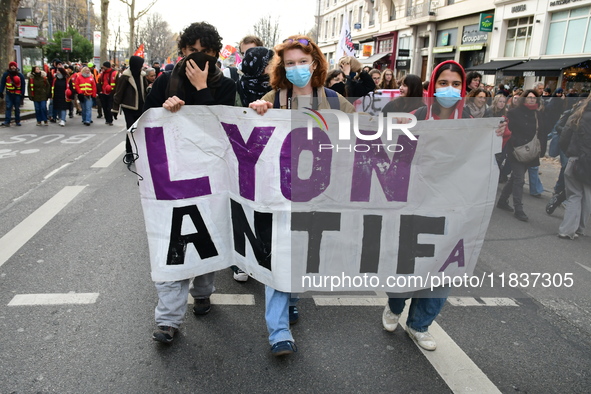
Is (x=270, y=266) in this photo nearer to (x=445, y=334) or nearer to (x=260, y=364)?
(x=260, y=364)

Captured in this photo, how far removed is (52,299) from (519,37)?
24221 millimetres

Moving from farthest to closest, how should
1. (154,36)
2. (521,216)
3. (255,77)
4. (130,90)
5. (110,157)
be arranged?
(154,36) < (110,157) < (130,90) < (521,216) < (255,77)

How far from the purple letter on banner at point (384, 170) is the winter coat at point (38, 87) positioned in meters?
13.4

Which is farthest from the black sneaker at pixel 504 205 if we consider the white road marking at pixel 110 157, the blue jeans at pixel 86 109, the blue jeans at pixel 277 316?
the blue jeans at pixel 86 109

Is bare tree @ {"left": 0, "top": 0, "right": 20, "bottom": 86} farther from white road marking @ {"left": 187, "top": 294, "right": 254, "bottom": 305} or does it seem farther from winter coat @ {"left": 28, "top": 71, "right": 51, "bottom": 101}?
white road marking @ {"left": 187, "top": 294, "right": 254, "bottom": 305}

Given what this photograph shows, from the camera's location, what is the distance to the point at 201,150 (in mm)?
2873

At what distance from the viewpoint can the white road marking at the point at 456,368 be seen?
2.60 m

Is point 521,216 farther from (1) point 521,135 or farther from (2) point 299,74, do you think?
(2) point 299,74

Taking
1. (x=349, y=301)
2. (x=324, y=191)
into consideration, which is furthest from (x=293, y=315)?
(x=324, y=191)

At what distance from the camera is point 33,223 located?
5180mm

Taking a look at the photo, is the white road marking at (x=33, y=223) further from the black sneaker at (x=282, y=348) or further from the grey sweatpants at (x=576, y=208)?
the grey sweatpants at (x=576, y=208)

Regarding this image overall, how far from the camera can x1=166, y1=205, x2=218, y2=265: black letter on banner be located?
2877 mm

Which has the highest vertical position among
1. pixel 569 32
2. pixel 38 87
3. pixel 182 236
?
pixel 569 32

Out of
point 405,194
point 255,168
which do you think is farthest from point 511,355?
point 255,168
